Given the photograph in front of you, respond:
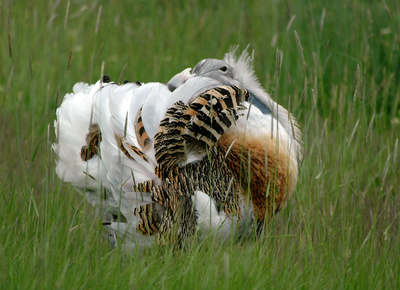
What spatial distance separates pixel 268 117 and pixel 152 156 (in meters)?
0.54

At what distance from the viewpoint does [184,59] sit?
4516 millimetres

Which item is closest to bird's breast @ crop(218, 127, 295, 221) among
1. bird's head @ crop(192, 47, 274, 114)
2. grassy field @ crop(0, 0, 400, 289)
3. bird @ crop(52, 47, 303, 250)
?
bird @ crop(52, 47, 303, 250)

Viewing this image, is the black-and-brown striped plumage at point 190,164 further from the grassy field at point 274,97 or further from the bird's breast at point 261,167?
the grassy field at point 274,97

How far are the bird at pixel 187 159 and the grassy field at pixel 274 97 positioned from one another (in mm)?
117

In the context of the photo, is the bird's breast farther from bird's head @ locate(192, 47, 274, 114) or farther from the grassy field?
bird's head @ locate(192, 47, 274, 114)

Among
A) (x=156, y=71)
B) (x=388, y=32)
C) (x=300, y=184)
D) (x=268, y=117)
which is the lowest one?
(x=300, y=184)

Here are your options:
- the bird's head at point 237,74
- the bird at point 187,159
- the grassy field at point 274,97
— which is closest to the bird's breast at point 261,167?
the bird at point 187,159

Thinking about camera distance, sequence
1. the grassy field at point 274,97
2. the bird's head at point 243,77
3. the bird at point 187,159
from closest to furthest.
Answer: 1. the grassy field at point 274,97
2. the bird at point 187,159
3. the bird's head at point 243,77

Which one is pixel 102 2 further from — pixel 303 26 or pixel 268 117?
pixel 268 117

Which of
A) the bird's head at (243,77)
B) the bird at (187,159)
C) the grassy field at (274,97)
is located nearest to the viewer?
the grassy field at (274,97)

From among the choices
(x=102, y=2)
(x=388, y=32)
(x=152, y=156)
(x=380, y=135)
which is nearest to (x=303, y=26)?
(x=388, y=32)

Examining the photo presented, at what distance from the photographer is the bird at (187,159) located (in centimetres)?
246

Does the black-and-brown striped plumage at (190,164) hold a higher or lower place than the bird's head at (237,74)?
lower

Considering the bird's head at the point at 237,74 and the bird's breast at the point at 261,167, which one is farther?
the bird's head at the point at 237,74
